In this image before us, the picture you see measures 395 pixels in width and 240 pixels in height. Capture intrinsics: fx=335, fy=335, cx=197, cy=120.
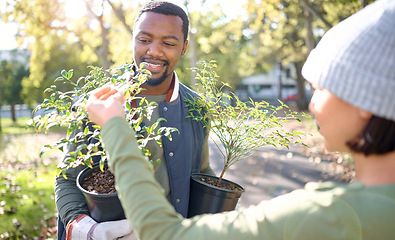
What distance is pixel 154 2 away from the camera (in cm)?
220

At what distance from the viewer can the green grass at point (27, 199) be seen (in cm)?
468

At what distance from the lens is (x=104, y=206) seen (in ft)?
4.93

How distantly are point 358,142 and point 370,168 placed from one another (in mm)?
87

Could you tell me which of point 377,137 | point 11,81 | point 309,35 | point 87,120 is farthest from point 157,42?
point 11,81

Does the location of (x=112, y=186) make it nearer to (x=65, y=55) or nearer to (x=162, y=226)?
(x=162, y=226)

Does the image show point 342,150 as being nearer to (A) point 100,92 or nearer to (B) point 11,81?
(A) point 100,92

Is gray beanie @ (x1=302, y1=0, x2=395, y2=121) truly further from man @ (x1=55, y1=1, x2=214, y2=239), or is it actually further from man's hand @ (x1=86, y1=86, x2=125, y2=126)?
Answer: man @ (x1=55, y1=1, x2=214, y2=239)

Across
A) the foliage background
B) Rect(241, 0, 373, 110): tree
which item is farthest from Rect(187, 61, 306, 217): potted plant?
Rect(241, 0, 373, 110): tree

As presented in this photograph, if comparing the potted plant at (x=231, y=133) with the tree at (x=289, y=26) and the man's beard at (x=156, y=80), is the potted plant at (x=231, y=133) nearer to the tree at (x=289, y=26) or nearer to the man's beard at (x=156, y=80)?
the man's beard at (x=156, y=80)

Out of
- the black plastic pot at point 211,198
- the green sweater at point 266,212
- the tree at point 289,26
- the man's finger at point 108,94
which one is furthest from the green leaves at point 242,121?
the tree at point 289,26

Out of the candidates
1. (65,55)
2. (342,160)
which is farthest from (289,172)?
(65,55)

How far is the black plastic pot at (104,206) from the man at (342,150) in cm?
50

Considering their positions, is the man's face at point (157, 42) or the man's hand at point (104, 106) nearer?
the man's hand at point (104, 106)

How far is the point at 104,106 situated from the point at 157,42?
108 cm
